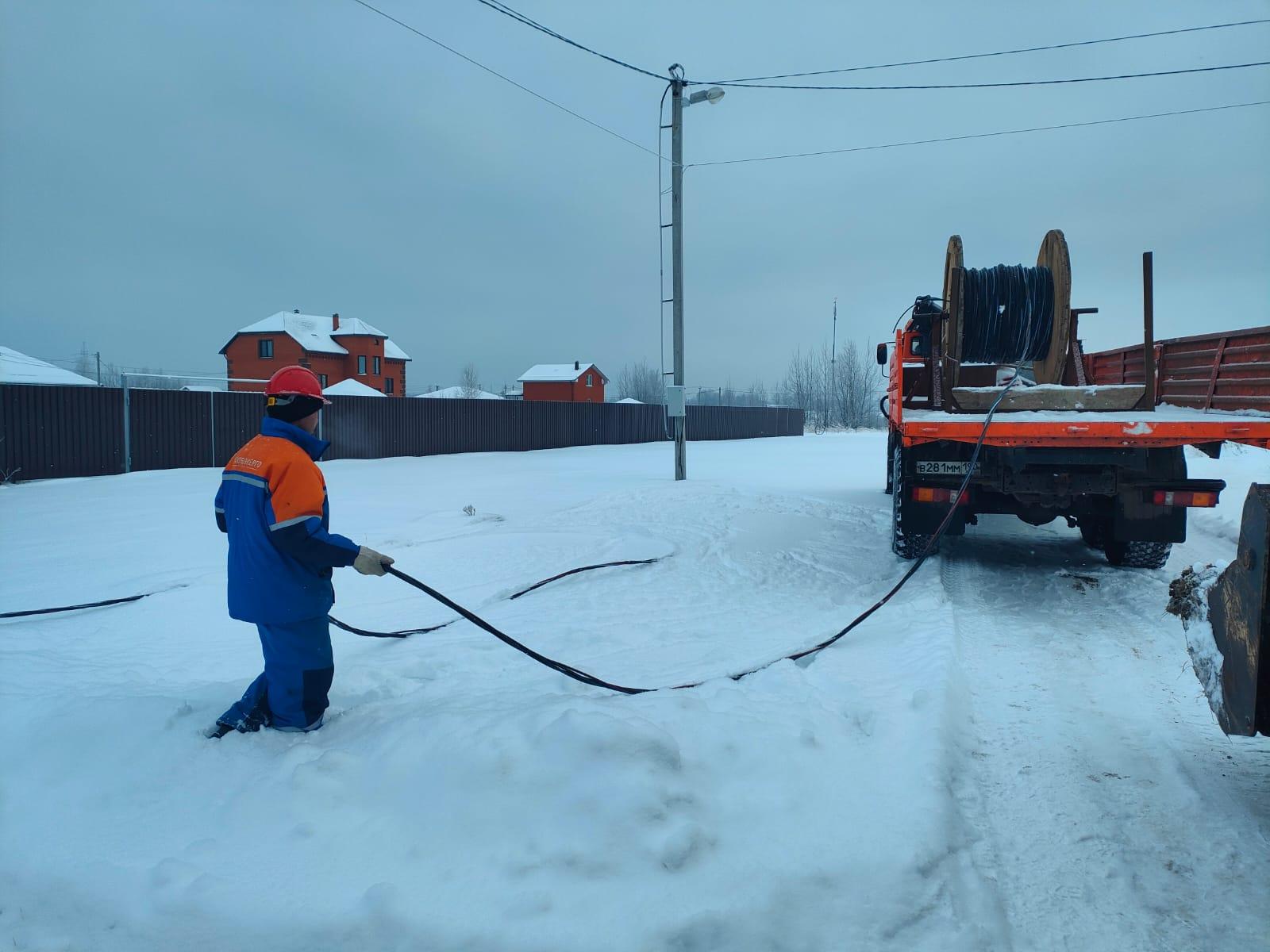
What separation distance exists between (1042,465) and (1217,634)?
3972 millimetres

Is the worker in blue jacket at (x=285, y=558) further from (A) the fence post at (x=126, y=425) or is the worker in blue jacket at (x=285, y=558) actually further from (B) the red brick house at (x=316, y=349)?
(B) the red brick house at (x=316, y=349)

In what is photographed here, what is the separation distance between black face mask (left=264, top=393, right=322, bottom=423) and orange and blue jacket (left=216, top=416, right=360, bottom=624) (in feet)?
0.29

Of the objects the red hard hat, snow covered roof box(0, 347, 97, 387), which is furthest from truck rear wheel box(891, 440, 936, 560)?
snow covered roof box(0, 347, 97, 387)

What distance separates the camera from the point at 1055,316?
26.1 feet

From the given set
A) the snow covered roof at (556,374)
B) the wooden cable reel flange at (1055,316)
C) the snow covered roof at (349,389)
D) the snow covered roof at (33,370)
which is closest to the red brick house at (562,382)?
the snow covered roof at (556,374)

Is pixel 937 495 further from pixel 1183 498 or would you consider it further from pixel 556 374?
pixel 556 374

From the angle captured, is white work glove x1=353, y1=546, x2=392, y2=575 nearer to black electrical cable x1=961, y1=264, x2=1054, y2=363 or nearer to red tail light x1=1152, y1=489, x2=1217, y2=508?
red tail light x1=1152, y1=489, x2=1217, y2=508

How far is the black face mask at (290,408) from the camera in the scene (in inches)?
135

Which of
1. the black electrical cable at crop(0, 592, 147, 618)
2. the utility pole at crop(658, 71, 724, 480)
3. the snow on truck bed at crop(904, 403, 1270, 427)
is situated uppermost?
the utility pole at crop(658, 71, 724, 480)

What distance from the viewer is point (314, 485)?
10.7 ft

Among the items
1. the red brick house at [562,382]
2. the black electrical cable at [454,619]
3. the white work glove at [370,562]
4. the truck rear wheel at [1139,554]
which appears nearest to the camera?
the white work glove at [370,562]

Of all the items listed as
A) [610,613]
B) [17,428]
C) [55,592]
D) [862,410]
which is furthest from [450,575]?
[862,410]

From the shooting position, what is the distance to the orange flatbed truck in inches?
235

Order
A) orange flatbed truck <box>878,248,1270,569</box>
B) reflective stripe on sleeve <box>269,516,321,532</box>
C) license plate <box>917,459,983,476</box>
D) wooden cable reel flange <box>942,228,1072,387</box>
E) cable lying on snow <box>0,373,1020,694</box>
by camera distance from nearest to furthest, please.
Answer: reflective stripe on sleeve <box>269,516,321,532</box>
cable lying on snow <box>0,373,1020,694</box>
orange flatbed truck <box>878,248,1270,569</box>
license plate <box>917,459,983,476</box>
wooden cable reel flange <box>942,228,1072,387</box>
